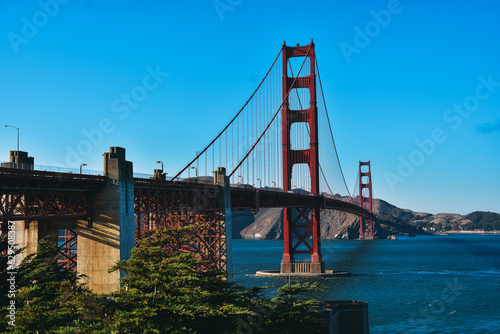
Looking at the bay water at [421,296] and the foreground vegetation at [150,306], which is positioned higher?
the foreground vegetation at [150,306]

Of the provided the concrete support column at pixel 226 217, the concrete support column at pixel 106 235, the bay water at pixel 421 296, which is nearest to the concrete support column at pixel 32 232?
the concrete support column at pixel 106 235

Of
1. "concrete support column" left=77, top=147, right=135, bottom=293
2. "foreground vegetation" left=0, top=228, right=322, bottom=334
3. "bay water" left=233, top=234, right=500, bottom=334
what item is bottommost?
"bay water" left=233, top=234, right=500, bottom=334

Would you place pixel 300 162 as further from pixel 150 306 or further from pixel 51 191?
pixel 150 306

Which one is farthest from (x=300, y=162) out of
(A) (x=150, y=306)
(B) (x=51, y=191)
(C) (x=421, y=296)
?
(A) (x=150, y=306)

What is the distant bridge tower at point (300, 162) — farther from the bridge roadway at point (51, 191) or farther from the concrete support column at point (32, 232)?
the concrete support column at point (32, 232)

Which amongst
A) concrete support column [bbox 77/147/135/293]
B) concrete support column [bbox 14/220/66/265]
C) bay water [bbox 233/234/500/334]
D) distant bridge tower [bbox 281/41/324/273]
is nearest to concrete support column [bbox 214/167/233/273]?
bay water [bbox 233/234/500/334]

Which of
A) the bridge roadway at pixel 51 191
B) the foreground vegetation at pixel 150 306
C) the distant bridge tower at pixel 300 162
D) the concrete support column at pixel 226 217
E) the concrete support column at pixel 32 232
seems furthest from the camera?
the distant bridge tower at pixel 300 162

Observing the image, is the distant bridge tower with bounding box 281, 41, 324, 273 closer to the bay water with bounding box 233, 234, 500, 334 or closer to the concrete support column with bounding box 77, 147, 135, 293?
the bay water with bounding box 233, 234, 500, 334

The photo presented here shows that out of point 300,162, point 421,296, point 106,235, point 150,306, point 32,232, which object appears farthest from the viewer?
point 300,162

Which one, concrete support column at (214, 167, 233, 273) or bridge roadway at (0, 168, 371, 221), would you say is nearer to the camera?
bridge roadway at (0, 168, 371, 221)
